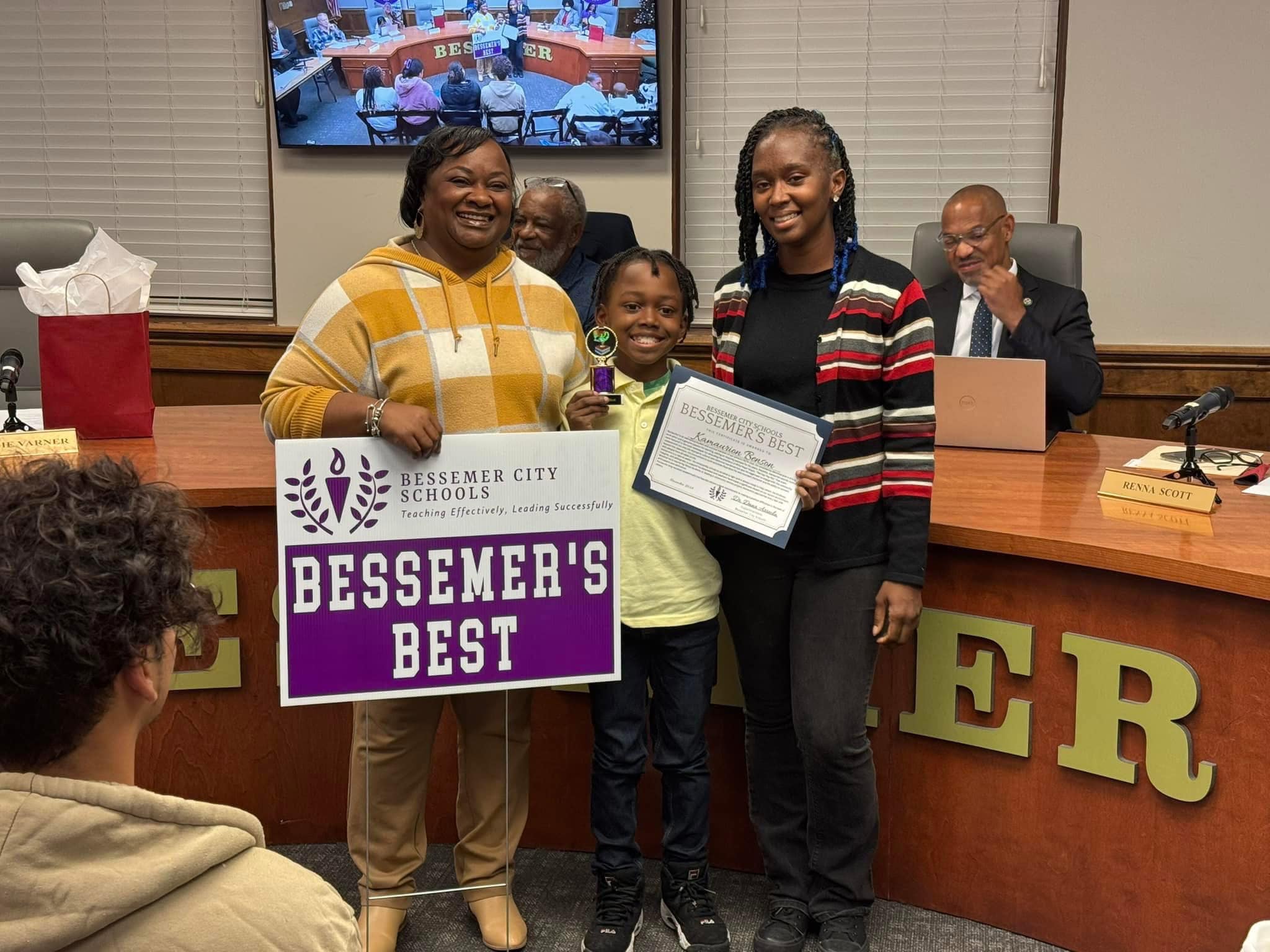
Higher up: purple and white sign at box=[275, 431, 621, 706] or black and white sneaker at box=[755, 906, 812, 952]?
purple and white sign at box=[275, 431, 621, 706]

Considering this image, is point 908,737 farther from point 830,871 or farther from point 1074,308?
point 1074,308

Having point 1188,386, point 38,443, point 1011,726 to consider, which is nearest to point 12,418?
point 38,443

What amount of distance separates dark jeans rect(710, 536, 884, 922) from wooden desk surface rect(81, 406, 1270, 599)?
0.28 metres

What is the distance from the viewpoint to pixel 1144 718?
2111 mm

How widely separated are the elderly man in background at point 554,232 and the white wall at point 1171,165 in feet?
6.03

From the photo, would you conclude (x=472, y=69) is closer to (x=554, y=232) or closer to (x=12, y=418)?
(x=554, y=232)

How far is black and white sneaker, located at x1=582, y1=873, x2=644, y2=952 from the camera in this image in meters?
2.25

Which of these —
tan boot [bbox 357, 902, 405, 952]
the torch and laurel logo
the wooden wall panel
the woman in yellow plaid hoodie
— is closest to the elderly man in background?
the woman in yellow plaid hoodie

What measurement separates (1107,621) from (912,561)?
1.19ft

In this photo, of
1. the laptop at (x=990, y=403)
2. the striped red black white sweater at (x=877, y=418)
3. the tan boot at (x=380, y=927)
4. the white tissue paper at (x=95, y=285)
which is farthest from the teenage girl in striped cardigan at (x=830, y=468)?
the white tissue paper at (x=95, y=285)

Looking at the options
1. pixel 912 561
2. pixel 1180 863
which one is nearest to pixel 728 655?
pixel 912 561

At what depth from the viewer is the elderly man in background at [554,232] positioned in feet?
11.4

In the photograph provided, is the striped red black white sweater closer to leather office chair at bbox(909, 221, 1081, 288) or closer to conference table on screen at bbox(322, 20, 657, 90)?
leather office chair at bbox(909, 221, 1081, 288)

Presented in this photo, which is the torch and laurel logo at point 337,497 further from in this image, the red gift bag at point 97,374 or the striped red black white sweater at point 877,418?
the red gift bag at point 97,374
